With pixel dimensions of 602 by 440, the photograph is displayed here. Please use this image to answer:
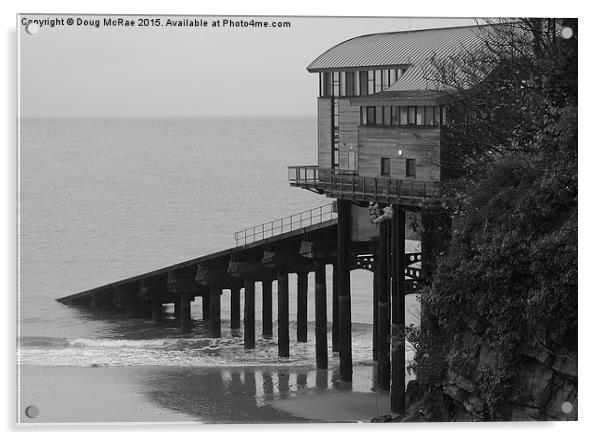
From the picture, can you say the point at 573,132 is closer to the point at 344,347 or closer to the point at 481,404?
the point at 481,404

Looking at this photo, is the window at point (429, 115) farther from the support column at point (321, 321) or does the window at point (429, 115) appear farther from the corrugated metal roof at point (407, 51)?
the support column at point (321, 321)

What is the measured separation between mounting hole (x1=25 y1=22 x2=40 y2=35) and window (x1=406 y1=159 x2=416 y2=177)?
40.8 feet

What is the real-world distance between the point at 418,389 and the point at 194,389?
8.73 meters

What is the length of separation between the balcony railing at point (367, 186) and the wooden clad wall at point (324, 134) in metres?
0.50

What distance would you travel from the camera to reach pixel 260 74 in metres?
42.7

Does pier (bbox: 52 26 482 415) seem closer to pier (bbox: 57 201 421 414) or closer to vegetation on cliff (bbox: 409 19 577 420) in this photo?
pier (bbox: 57 201 421 414)

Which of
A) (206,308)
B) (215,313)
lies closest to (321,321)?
(215,313)

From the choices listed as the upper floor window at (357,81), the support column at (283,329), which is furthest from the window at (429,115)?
the support column at (283,329)

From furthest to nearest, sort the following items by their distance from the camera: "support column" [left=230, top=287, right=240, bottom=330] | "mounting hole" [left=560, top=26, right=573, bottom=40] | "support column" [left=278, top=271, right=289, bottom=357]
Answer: "support column" [left=230, top=287, right=240, bottom=330], "support column" [left=278, top=271, right=289, bottom=357], "mounting hole" [left=560, top=26, right=573, bottom=40]

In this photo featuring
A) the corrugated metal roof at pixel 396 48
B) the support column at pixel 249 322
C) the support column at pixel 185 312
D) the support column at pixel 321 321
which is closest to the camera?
the corrugated metal roof at pixel 396 48

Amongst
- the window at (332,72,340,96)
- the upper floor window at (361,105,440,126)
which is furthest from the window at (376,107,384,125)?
the window at (332,72,340,96)

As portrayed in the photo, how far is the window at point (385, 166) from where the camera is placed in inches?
1596

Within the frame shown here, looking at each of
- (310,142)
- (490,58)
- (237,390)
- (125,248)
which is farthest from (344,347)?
(310,142)

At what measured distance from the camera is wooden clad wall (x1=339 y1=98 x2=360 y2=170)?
1699 inches
